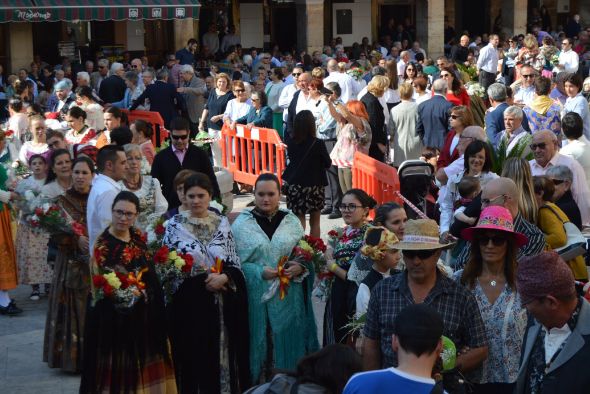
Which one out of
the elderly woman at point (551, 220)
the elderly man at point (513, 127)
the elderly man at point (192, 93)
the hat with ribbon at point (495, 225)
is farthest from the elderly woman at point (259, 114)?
the hat with ribbon at point (495, 225)

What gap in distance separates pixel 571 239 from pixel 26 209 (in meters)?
4.47

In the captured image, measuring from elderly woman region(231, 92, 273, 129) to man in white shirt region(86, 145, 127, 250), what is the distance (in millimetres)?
6858

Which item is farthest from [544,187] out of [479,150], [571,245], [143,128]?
[143,128]

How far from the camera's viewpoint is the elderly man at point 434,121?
553 inches

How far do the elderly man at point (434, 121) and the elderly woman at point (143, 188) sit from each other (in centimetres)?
549

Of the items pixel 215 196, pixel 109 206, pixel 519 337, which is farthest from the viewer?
pixel 215 196

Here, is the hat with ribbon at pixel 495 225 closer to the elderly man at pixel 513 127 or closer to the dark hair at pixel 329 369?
the dark hair at pixel 329 369

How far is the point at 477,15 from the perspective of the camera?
40.5 m

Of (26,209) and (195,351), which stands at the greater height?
(26,209)

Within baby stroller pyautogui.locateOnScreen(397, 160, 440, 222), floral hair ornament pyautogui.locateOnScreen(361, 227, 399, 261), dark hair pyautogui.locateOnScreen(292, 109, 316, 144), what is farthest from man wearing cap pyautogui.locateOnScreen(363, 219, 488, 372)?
dark hair pyautogui.locateOnScreen(292, 109, 316, 144)

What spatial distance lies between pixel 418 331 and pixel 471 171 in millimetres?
4945

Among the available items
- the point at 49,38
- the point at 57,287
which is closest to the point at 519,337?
the point at 57,287

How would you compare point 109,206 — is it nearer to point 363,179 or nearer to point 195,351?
point 195,351

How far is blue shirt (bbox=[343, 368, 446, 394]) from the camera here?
436 cm
